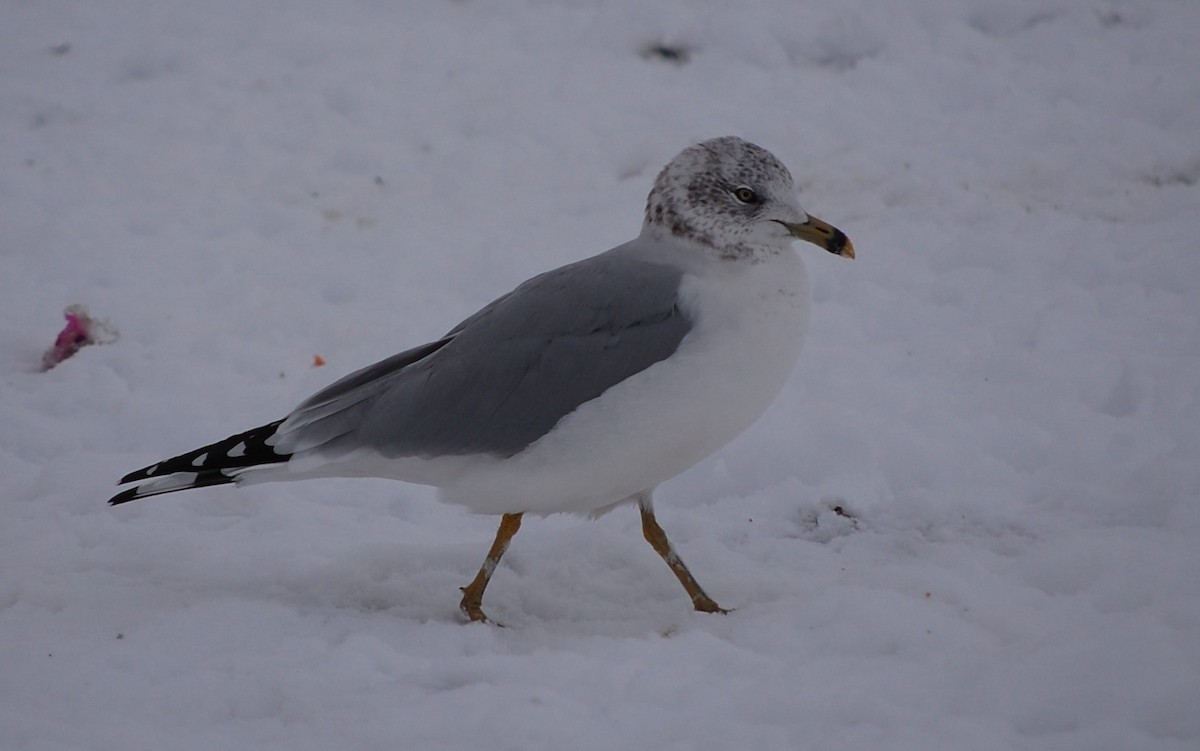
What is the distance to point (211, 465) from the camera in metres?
3.73

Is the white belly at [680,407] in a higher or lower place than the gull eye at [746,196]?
lower

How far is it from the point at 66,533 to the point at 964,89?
17.7 ft

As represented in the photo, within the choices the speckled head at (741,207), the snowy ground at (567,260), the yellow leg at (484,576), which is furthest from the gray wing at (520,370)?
the snowy ground at (567,260)

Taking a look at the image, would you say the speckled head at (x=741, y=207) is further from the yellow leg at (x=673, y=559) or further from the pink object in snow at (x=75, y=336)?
the pink object in snow at (x=75, y=336)

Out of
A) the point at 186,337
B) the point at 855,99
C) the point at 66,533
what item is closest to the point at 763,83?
the point at 855,99

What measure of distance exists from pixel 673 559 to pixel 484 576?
60 centimetres

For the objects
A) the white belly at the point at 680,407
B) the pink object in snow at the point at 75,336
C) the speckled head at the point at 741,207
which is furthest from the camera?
the pink object in snow at the point at 75,336

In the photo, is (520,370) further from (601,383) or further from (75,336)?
(75,336)

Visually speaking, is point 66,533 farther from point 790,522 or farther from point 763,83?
point 763,83

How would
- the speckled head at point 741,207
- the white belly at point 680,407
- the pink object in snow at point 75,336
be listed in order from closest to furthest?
the white belly at point 680,407 → the speckled head at point 741,207 → the pink object in snow at point 75,336

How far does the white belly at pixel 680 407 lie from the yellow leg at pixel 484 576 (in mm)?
105

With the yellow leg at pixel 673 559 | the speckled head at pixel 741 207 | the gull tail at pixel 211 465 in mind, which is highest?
the speckled head at pixel 741 207

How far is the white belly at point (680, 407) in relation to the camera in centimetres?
343

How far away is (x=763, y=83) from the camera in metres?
7.24
